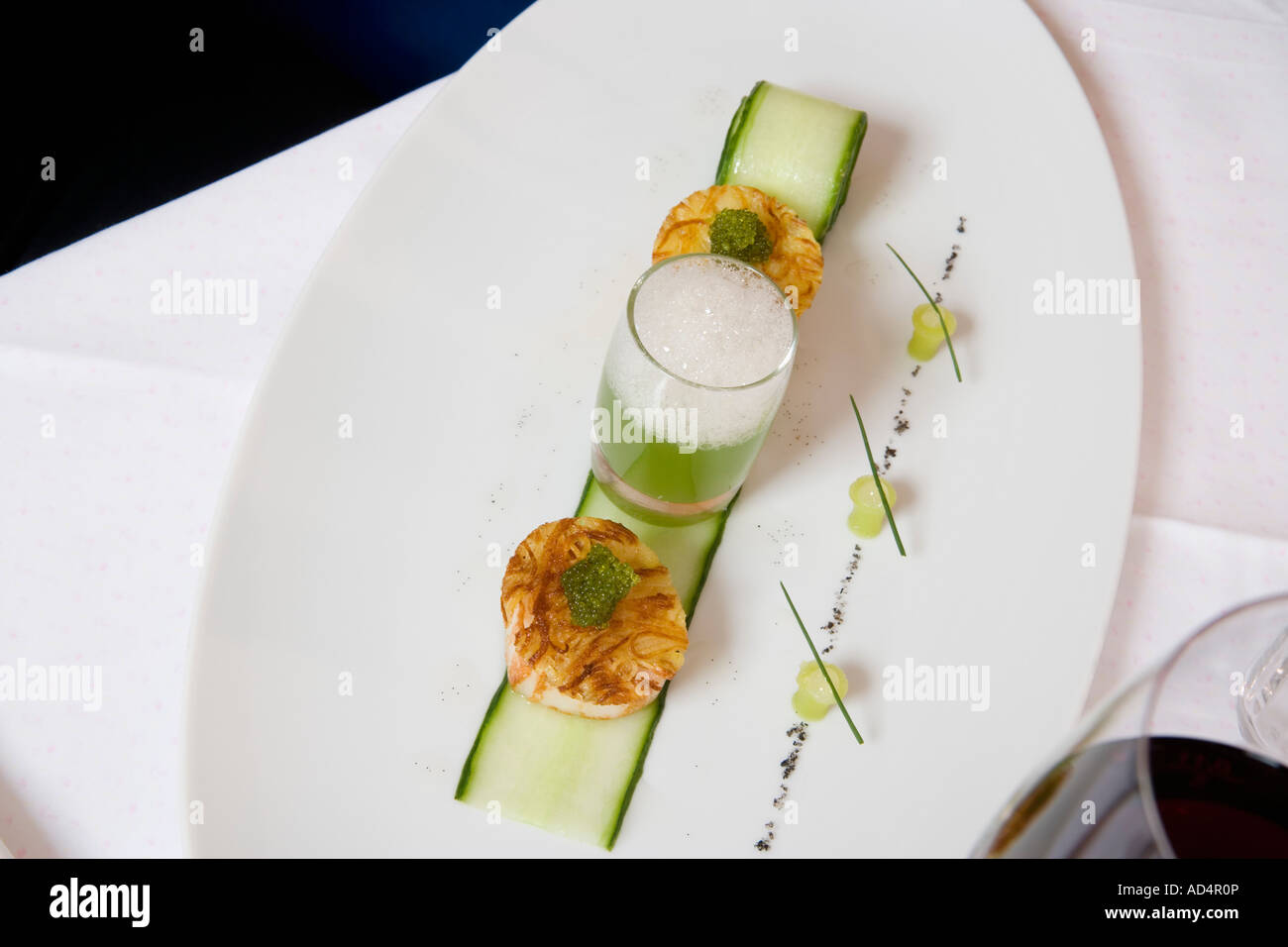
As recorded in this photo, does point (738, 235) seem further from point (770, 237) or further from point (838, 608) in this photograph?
point (838, 608)

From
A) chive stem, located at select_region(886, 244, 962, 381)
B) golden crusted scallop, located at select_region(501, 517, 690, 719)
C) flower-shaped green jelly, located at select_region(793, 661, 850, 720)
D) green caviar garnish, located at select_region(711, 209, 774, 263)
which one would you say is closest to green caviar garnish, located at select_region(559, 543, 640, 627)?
golden crusted scallop, located at select_region(501, 517, 690, 719)

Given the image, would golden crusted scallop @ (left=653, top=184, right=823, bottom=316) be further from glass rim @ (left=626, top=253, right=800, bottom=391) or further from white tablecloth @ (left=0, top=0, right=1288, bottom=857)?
white tablecloth @ (left=0, top=0, right=1288, bottom=857)

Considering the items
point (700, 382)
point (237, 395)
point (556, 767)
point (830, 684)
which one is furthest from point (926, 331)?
point (237, 395)

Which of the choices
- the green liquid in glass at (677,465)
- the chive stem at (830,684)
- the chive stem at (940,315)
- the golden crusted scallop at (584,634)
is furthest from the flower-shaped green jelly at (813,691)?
the chive stem at (940,315)

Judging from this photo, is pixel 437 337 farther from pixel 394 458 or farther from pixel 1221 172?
pixel 1221 172
